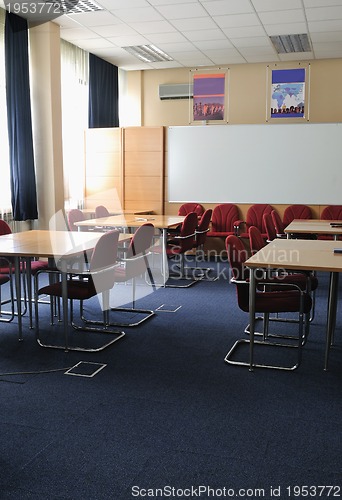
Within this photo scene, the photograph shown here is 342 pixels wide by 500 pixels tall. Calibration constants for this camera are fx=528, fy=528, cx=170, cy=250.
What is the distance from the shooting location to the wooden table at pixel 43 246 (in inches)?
163

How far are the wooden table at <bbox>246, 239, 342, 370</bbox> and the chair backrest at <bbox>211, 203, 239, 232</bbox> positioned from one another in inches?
166

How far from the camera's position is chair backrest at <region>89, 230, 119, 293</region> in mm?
4113

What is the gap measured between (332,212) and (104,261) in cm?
516

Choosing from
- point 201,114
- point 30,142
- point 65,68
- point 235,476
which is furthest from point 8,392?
point 201,114

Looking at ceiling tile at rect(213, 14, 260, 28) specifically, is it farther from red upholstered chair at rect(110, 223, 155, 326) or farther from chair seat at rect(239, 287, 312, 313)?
chair seat at rect(239, 287, 312, 313)

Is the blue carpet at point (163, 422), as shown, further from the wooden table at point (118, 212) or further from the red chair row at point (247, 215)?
the wooden table at point (118, 212)

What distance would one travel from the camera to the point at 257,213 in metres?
8.56

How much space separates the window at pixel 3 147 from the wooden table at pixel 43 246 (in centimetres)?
195

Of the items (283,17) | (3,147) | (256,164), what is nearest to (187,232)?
(256,164)

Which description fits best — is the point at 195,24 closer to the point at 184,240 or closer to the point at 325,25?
the point at 325,25

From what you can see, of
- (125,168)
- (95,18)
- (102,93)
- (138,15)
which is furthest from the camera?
(102,93)

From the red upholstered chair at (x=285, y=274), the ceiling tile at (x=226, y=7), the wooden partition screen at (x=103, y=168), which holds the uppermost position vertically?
the ceiling tile at (x=226, y=7)

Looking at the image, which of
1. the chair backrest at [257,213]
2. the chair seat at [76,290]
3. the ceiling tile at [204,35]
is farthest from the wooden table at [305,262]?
the ceiling tile at [204,35]

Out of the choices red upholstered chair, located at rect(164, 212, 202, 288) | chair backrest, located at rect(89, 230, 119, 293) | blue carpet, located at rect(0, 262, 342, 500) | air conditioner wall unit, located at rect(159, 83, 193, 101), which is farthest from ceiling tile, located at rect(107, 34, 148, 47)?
blue carpet, located at rect(0, 262, 342, 500)
